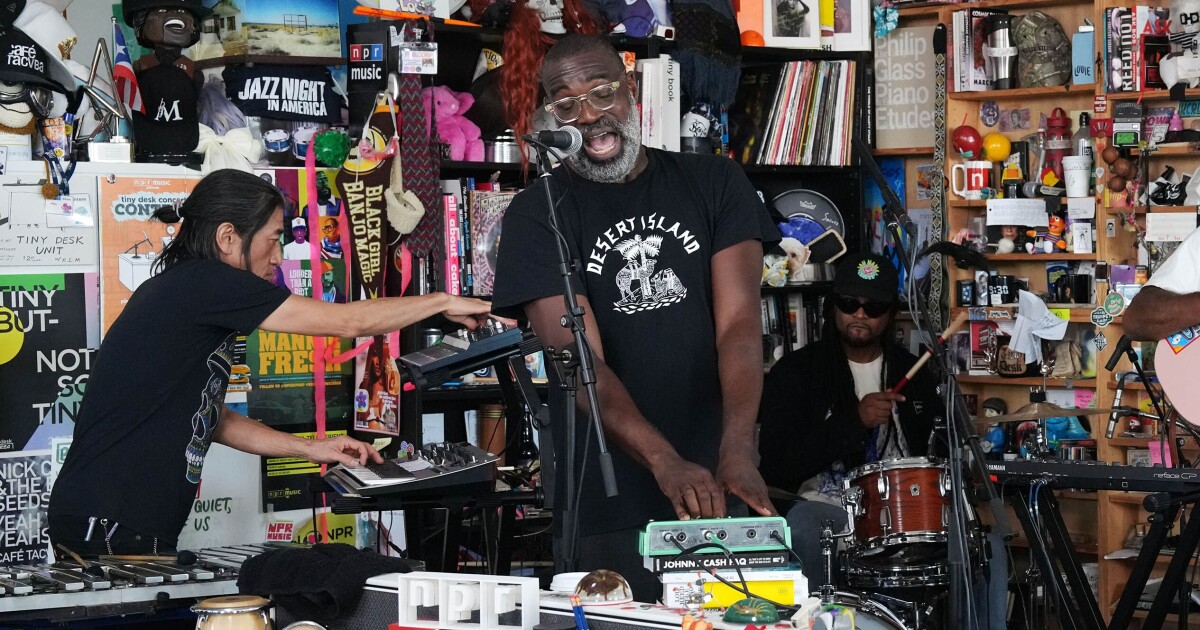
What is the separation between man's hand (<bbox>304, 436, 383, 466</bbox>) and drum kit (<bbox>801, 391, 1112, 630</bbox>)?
1.31 m

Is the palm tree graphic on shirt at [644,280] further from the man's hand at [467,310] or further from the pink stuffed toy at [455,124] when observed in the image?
the pink stuffed toy at [455,124]

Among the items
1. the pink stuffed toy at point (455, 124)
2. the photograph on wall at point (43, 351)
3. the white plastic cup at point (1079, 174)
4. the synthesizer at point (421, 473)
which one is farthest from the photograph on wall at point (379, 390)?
the white plastic cup at point (1079, 174)

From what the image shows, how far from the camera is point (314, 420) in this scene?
4.45 metres

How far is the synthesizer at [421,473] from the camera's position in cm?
320

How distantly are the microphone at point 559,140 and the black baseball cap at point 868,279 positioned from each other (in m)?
2.42

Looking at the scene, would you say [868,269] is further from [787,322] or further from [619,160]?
[619,160]

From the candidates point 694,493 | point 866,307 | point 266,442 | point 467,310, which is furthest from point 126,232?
point 694,493

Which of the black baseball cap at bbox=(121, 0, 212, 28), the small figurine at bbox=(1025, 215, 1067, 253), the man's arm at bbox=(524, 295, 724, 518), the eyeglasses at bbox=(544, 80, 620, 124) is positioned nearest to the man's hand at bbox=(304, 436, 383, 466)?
the man's arm at bbox=(524, 295, 724, 518)

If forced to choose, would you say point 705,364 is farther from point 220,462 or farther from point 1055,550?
point 220,462

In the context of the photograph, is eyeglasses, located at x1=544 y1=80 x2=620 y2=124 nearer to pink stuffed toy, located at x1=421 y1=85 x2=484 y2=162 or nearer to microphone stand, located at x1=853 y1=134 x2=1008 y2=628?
microphone stand, located at x1=853 y1=134 x2=1008 y2=628

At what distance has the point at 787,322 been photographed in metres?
5.13

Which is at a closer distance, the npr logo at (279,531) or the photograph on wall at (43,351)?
the photograph on wall at (43,351)

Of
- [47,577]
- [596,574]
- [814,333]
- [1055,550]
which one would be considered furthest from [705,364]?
[814,333]

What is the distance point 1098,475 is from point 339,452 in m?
1.87
